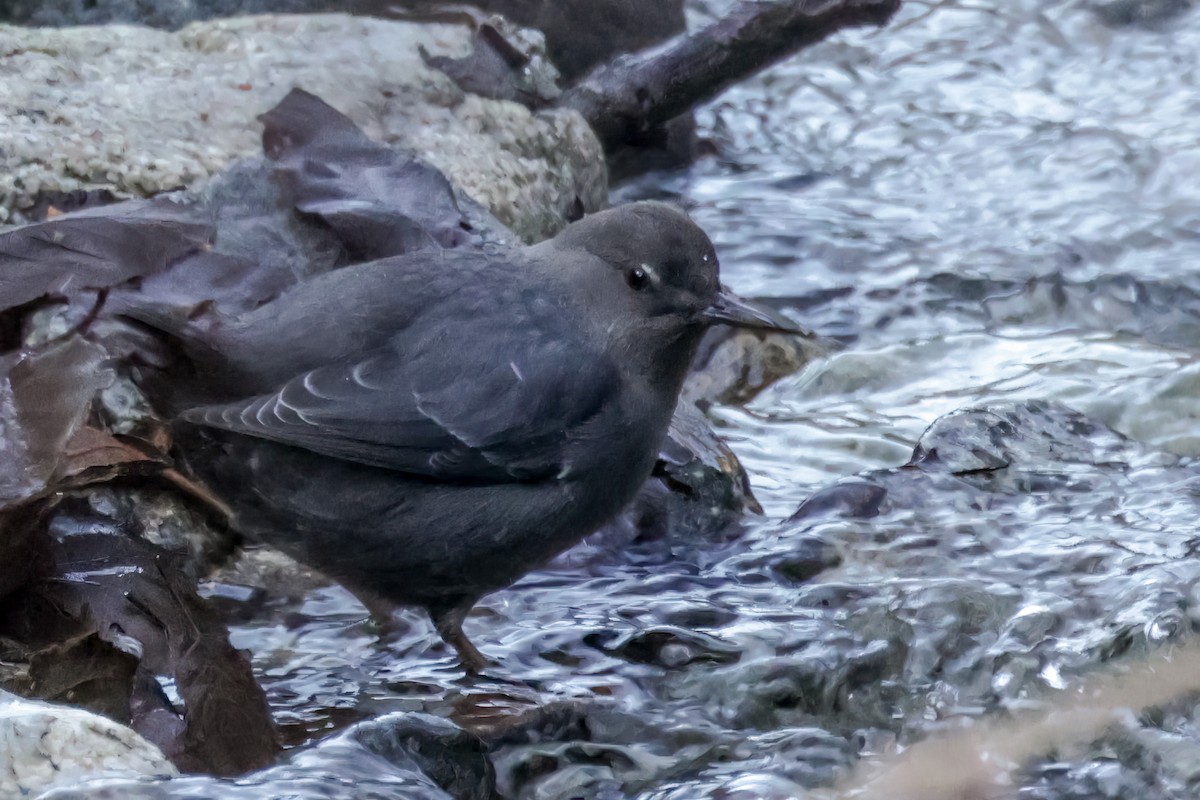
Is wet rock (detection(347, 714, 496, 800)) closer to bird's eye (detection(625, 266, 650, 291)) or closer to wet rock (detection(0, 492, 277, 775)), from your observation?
wet rock (detection(0, 492, 277, 775))

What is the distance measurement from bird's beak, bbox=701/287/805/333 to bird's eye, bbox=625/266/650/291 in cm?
15

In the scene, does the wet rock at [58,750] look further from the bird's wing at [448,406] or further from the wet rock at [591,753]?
the bird's wing at [448,406]

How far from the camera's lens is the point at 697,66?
6.10 meters

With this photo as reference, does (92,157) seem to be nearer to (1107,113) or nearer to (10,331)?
(10,331)

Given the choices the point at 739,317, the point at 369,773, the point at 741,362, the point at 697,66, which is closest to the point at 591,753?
the point at 369,773

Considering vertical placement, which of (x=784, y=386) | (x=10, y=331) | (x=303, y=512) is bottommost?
(x=784, y=386)

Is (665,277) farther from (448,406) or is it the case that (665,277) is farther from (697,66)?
(697,66)

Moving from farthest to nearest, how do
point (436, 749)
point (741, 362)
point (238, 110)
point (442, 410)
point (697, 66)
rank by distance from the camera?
point (697, 66)
point (741, 362)
point (238, 110)
point (442, 410)
point (436, 749)

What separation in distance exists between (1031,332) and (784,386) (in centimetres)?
93

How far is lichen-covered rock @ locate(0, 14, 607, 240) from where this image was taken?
14.1ft

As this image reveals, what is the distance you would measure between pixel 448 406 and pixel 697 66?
120 inches

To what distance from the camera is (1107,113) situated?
6.79 m

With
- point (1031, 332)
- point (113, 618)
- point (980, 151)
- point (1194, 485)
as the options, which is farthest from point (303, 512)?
point (980, 151)

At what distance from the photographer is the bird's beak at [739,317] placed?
3580mm
